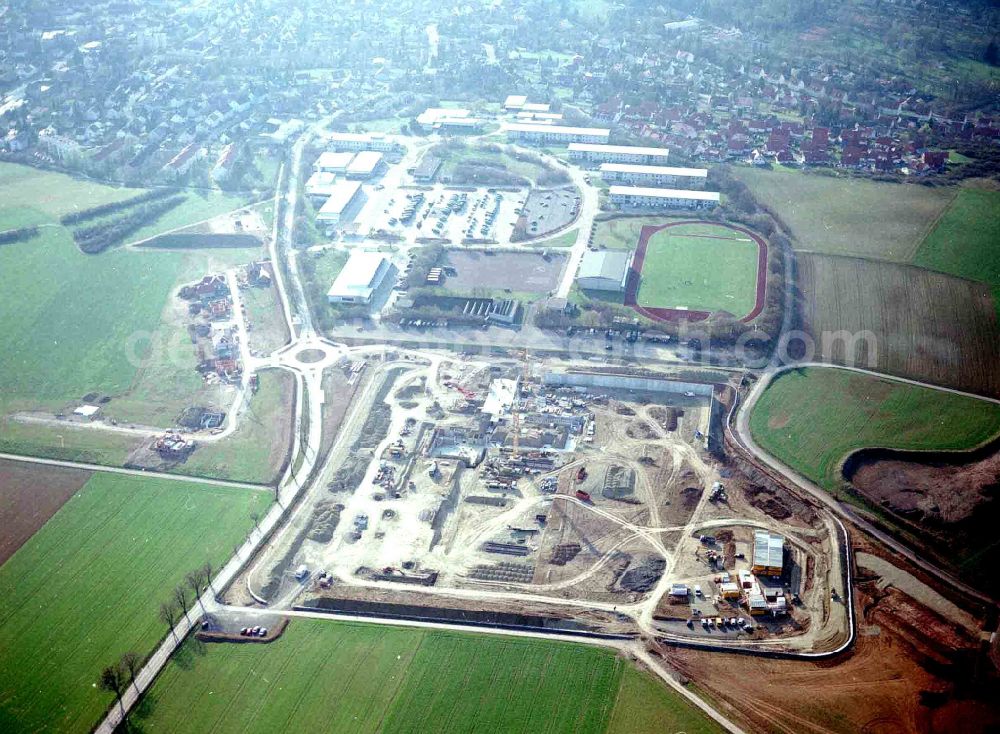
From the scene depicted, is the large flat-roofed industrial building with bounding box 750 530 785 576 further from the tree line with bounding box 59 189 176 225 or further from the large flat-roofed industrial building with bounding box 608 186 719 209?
the tree line with bounding box 59 189 176 225

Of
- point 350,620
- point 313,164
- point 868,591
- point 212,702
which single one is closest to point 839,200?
point 868,591

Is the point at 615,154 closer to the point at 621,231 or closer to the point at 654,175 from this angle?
the point at 654,175

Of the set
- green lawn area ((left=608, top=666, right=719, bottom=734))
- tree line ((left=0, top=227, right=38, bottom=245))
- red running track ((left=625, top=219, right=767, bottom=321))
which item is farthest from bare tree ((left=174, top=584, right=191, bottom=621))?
tree line ((left=0, top=227, right=38, bottom=245))

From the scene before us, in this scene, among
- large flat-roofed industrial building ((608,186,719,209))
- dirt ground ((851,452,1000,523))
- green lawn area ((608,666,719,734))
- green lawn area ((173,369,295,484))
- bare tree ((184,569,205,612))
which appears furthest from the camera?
large flat-roofed industrial building ((608,186,719,209))

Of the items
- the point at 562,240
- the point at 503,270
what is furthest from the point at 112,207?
the point at 562,240

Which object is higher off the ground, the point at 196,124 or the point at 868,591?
the point at 868,591

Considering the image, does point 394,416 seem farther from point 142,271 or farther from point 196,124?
point 196,124
